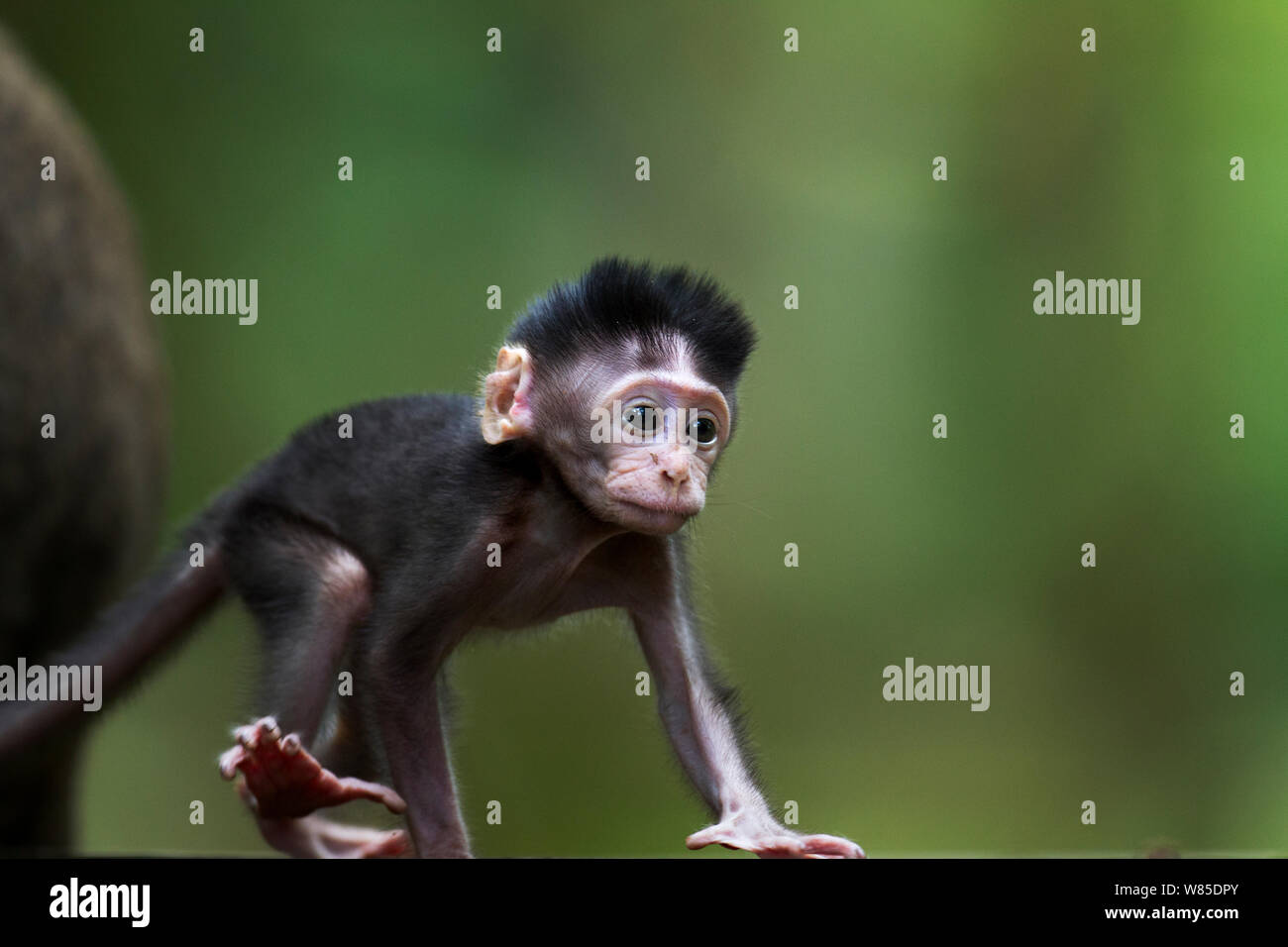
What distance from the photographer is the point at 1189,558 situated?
427 centimetres

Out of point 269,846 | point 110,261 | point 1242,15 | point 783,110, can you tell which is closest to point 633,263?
point 269,846

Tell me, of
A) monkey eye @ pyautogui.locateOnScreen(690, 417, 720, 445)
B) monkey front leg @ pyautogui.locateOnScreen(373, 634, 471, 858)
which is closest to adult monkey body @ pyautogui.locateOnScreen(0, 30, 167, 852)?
monkey front leg @ pyautogui.locateOnScreen(373, 634, 471, 858)

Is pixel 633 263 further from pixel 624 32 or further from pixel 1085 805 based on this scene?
pixel 1085 805

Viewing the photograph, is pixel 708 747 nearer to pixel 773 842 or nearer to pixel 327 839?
pixel 773 842

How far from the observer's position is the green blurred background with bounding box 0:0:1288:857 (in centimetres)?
379

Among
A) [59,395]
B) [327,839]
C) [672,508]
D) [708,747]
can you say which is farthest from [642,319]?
[59,395]

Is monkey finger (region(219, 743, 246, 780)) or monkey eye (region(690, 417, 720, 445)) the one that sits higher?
monkey eye (region(690, 417, 720, 445))

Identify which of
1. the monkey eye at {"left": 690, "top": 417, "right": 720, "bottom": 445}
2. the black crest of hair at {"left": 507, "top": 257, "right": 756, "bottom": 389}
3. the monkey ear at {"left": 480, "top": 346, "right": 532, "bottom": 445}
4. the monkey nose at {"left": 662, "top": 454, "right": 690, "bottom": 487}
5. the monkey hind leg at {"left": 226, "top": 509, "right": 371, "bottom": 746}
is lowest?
the monkey hind leg at {"left": 226, "top": 509, "right": 371, "bottom": 746}

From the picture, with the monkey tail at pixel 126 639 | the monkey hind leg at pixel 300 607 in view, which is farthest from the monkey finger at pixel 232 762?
the monkey tail at pixel 126 639

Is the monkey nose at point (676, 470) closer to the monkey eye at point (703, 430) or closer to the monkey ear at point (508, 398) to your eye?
the monkey eye at point (703, 430)

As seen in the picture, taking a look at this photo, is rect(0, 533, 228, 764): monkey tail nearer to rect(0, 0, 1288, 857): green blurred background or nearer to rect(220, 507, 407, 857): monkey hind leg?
rect(220, 507, 407, 857): monkey hind leg

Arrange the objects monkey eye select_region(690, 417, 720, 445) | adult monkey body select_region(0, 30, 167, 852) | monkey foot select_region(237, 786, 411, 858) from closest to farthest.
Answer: monkey eye select_region(690, 417, 720, 445)
monkey foot select_region(237, 786, 411, 858)
adult monkey body select_region(0, 30, 167, 852)

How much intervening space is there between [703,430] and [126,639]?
1.45 m

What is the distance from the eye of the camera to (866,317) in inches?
158
